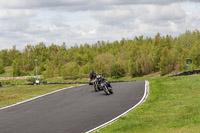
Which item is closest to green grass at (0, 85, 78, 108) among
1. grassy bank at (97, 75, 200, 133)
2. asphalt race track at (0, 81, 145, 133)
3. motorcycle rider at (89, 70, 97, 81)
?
asphalt race track at (0, 81, 145, 133)

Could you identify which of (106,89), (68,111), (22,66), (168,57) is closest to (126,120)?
(68,111)

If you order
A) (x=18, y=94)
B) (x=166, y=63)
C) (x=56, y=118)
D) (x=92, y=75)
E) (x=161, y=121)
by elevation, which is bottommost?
(x=56, y=118)

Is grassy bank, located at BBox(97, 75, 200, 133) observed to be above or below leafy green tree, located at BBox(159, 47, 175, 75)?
below

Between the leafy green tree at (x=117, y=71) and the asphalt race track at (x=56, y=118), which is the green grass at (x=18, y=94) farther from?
the leafy green tree at (x=117, y=71)

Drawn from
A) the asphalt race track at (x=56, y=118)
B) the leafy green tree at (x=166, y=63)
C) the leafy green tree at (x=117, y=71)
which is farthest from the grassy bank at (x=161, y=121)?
the leafy green tree at (x=117, y=71)

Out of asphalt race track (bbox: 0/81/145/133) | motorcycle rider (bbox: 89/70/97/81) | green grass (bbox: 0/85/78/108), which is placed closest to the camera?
asphalt race track (bbox: 0/81/145/133)

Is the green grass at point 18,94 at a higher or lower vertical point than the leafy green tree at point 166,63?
lower

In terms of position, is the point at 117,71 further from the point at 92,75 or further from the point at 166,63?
the point at 92,75

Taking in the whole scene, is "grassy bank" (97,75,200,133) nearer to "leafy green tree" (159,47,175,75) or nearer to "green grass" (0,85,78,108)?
"green grass" (0,85,78,108)

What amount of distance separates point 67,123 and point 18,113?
15.3ft

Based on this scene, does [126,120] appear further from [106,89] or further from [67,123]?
[106,89]

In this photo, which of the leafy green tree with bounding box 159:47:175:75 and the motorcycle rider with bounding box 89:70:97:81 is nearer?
the motorcycle rider with bounding box 89:70:97:81

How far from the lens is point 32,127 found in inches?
458

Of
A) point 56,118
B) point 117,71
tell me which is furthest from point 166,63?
point 56,118
